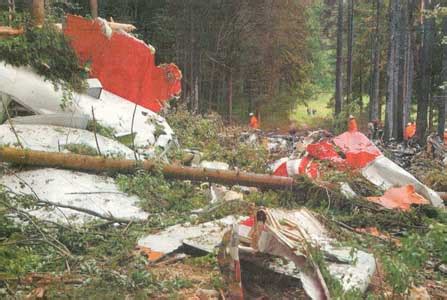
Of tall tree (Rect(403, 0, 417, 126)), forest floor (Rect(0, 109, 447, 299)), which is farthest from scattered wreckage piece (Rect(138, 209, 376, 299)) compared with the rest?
tall tree (Rect(403, 0, 417, 126))

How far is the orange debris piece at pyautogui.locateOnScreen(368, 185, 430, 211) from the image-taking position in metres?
7.20

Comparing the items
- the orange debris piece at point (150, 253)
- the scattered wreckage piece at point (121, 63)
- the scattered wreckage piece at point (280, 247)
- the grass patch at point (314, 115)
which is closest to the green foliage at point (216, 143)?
the scattered wreckage piece at point (121, 63)

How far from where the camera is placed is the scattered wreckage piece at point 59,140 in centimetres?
790

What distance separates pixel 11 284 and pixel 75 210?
210cm

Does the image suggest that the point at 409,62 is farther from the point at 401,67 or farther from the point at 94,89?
the point at 94,89

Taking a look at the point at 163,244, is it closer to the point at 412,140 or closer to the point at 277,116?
the point at 412,140

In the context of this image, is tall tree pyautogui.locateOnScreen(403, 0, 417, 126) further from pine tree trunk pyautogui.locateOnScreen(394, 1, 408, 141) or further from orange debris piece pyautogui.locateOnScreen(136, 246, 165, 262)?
orange debris piece pyautogui.locateOnScreen(136, 246, 165, 262)

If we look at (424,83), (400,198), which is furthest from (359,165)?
(424,83)

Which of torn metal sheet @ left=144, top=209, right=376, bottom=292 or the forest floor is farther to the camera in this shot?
torn metal sheet @ left=144, top=209, right=376, bottom=292

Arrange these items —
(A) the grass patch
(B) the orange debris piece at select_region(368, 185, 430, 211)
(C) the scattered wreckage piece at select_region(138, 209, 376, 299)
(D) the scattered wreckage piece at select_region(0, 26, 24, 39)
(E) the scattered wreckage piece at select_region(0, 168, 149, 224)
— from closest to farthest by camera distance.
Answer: (C) the scattered wreckage piece at select_region(138, 209, 376, 299) < (E) the scattered wreckage piece at select_region(0, 168, 149, 224) < (B) the orange debris piece at select_region(368, 185, 430, 211) < (D) the scattered wreckage piece at select_region(0, 26, 24, 39) < (A) the grass patch

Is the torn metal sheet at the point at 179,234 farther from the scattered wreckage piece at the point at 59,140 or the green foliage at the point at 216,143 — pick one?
the green foliage at the point at 216,143

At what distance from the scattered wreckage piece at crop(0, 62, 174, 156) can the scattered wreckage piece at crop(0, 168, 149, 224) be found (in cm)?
185

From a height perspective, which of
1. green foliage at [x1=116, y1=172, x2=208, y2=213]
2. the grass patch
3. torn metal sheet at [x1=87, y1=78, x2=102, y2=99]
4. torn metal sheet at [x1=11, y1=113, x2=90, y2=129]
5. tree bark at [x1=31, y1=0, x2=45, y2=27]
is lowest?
the grass patch

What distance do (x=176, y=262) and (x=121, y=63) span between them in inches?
278
